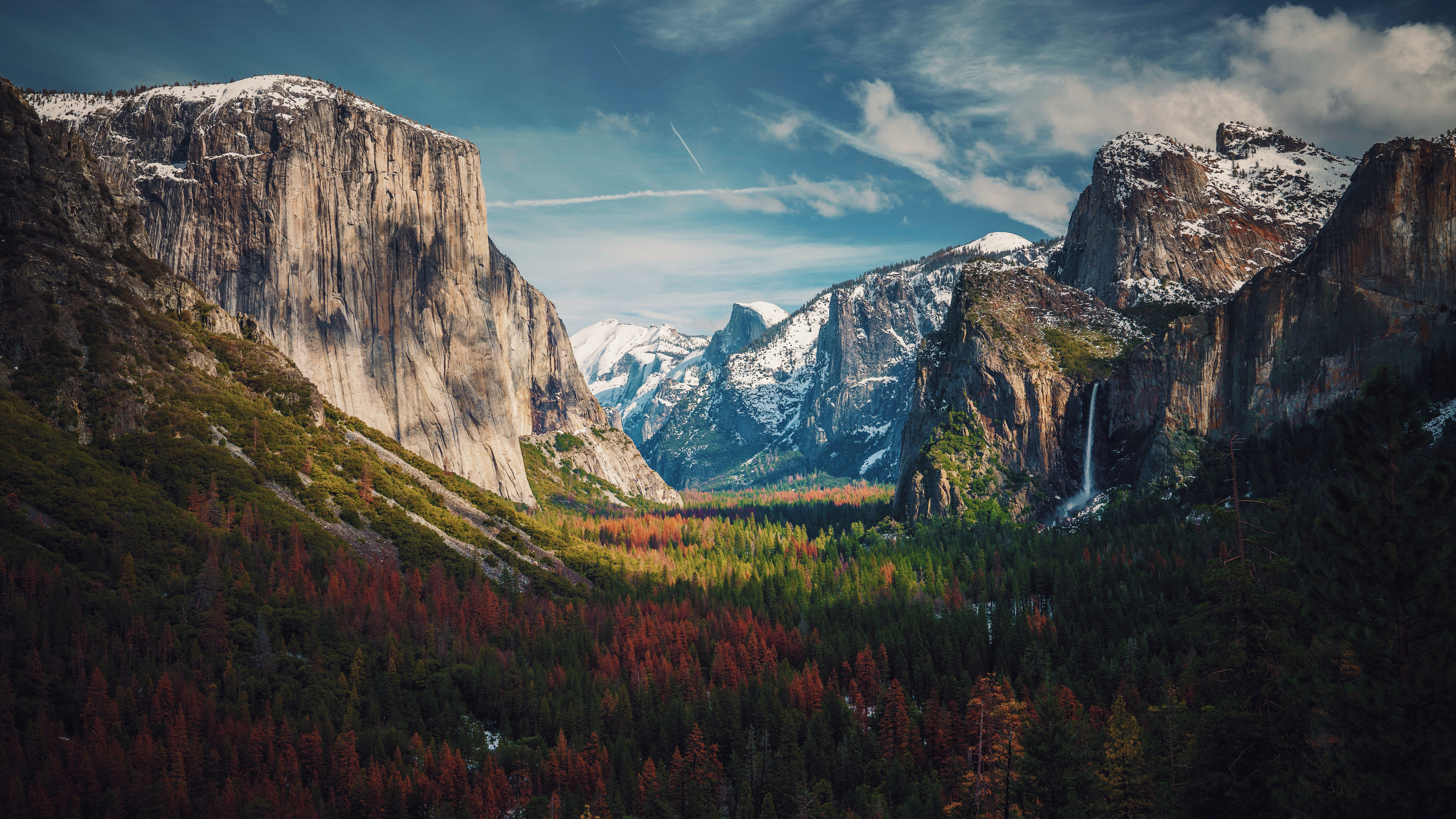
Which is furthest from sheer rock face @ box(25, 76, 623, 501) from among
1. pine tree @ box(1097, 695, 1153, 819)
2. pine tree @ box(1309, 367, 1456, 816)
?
pine tree @ box(1309, 367, 1456, 816)

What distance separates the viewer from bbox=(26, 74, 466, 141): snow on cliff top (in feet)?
525

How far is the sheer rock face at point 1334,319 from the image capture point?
469 feet

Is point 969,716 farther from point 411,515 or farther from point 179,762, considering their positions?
point 411,515

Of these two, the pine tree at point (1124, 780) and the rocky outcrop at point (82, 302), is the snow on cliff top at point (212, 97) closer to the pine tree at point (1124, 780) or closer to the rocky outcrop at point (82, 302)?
the rocky outcrop at point (82, 302)

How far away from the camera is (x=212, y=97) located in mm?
163625

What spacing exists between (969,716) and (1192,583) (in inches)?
2073

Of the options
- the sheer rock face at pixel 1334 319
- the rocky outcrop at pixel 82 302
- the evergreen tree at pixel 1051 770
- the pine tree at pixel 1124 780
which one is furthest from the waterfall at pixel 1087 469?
the evergreen tree at pixel 1051 770

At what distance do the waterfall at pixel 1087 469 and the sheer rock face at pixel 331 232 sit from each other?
133000mm

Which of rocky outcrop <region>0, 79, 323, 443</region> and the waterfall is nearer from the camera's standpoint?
rocky outcrop <region>0, 79, 323, 443</region>

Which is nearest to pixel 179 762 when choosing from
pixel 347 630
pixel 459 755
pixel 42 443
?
pixel 459 755

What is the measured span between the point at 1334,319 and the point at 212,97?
728 feet

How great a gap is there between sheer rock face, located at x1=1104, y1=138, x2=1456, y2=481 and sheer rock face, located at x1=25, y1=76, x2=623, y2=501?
6028 inches

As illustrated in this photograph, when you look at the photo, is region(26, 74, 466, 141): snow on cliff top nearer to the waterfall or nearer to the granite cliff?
the granite cliff

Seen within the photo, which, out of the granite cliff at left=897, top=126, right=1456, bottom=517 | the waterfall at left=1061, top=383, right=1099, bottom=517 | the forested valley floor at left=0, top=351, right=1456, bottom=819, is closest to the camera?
the forested valley floor at left=0, top=351, right=1456, bottom=819
